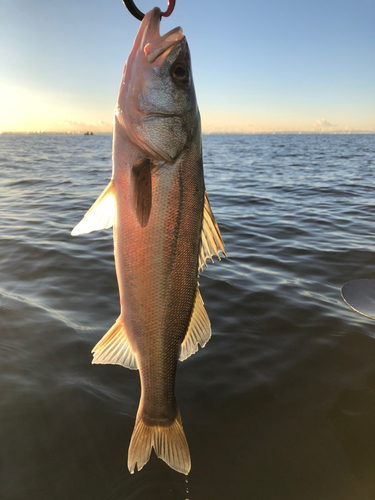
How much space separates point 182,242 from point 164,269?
192 mm

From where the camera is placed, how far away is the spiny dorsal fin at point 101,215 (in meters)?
1.97

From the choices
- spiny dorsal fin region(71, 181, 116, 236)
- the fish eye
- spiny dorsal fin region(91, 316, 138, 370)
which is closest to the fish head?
the fish eye

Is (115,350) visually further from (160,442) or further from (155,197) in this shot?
(155,197)

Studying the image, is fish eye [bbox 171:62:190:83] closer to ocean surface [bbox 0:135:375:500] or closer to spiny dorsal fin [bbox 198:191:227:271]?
spiny dorsal fin [bbox 198:191:227:271]

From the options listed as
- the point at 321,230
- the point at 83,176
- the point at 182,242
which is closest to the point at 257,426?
the point at 182,242

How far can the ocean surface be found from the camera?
9.31 ft

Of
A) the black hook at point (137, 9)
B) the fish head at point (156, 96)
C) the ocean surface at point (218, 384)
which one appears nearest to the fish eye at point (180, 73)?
the fish head at point (156, 96)

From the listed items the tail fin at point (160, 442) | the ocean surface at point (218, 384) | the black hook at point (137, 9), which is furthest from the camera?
the ocean surface at point (218, 384)

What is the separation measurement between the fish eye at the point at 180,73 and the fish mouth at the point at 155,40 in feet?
0.29

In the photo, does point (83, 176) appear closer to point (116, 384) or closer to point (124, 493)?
point (116, 384)

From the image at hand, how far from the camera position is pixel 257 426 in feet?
10.9

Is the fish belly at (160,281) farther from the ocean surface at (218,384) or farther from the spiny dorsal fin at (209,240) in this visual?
the ocean surface at (218,384)

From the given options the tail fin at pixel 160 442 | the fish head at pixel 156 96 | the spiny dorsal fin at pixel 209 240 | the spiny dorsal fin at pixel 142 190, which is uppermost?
the fish head at pixel 156 96

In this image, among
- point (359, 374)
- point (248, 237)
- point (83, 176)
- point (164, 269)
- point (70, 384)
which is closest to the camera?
point (164, 269)
